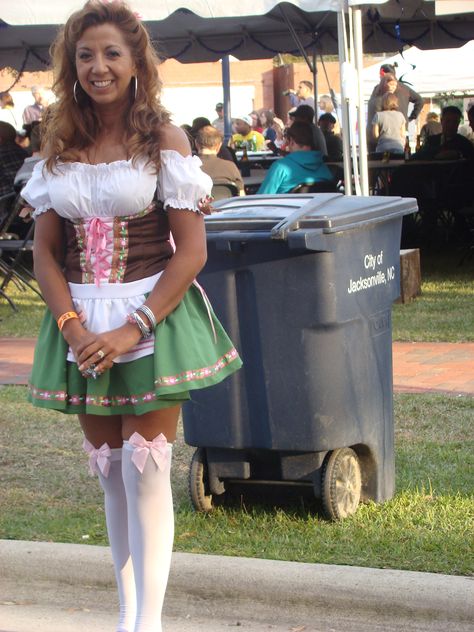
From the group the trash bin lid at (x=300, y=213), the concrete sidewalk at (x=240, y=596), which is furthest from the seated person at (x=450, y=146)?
the concrete sidewalk at (x=240, y=596)

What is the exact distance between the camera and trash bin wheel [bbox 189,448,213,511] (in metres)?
4.24

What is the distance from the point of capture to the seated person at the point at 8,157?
1180 cm

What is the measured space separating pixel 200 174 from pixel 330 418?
4.50 ft

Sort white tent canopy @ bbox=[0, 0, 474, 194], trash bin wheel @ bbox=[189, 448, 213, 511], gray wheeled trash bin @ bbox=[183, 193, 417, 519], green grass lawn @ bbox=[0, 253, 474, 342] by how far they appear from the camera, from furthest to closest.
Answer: white tent canopy @ bbox=[0, 0, 474, 194], green grass lawn @ bbox=[0, 253, 474, 342], trash bin wheel @ bbox=[189, 448, 213, 511], gray wheeled trash bin @ bbox=[183, 193, 417, 519]

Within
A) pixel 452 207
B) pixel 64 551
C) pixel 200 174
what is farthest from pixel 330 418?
pixel 452 207

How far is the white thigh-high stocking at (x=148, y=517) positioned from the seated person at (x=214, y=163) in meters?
7.10

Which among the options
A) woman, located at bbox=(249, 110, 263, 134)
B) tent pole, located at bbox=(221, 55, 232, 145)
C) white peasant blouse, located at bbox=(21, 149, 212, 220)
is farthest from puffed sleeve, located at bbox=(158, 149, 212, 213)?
woman, located at bbox=(249, 110, 263, 134)

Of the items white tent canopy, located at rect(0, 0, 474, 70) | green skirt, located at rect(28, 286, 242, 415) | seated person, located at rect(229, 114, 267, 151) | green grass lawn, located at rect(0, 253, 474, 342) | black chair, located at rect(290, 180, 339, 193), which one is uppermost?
white tent canopy, located at rect(0, 0, 474, 70)

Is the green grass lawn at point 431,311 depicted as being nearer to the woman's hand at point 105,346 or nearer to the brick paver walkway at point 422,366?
the brick paver walkway at point 422,366

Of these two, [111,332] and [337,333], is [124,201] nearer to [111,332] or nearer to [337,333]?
[111,332]

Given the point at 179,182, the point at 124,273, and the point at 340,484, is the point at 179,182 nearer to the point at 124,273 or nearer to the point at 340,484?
the point at 124,273

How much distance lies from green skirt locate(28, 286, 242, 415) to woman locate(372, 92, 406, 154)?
11227 millimetres

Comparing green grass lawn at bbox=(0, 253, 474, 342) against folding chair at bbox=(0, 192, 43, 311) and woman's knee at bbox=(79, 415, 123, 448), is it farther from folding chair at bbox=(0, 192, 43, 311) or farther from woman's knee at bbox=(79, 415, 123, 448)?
woman's knee at bbox=(79, 415, 123, 448)

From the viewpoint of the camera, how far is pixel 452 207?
A: 40.9ft
